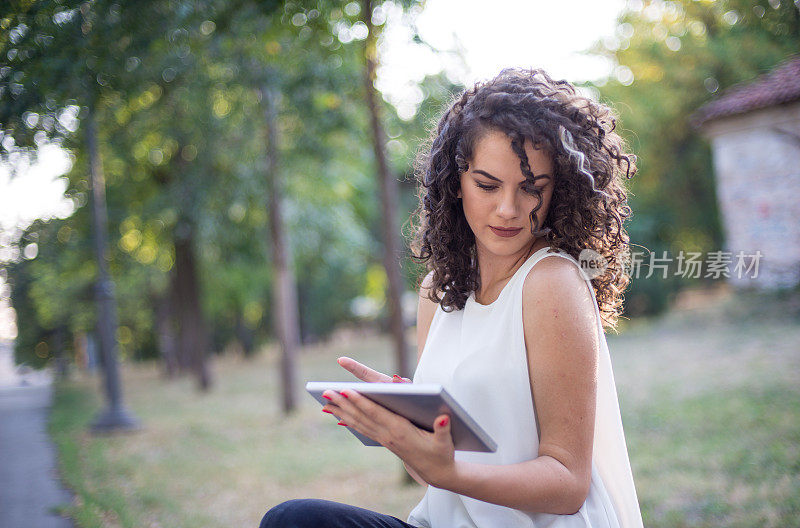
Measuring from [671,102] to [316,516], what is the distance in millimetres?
22773

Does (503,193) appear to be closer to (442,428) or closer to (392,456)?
(442,428)

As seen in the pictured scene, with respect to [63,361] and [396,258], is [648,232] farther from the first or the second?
[63,361]

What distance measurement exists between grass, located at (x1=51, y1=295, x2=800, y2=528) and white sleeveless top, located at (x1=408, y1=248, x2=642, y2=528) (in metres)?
3.12

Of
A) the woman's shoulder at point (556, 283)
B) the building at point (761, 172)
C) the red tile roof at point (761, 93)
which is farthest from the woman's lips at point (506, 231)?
the building at point (761, 172)

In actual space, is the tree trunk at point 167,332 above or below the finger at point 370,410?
below

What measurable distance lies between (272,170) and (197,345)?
20.3 ft

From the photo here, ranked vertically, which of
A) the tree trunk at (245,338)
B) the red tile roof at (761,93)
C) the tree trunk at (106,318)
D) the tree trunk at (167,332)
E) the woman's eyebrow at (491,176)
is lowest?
the tree trunk at (245,338)

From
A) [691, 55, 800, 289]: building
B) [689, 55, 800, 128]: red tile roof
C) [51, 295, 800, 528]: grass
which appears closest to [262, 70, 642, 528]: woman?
[51, 295, 800, 528]: grass

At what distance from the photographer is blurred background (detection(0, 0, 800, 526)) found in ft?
15.6

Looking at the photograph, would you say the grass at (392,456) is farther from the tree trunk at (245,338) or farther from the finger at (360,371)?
the tree trunk at (245,338)

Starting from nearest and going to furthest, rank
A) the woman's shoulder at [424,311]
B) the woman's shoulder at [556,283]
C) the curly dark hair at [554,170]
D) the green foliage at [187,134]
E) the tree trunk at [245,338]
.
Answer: the woman's shoulder at [556,283] < the curly dark hair at [554,170] < the woman's shoulder at [424,311] < the green foliage at [187,134] < the tree trunk at [245,338]

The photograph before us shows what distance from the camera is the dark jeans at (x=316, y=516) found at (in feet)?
5.77

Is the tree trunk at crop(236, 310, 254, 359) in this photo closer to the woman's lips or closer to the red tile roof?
the red tile roof

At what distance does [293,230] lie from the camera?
14398 mm
